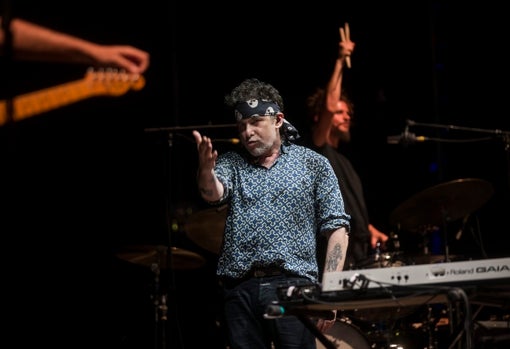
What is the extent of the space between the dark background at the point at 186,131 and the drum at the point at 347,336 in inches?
48.9

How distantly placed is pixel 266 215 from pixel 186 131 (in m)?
2.82

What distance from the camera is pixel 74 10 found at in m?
6.55

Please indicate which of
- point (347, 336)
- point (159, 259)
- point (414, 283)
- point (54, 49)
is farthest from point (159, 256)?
point (54, 49)

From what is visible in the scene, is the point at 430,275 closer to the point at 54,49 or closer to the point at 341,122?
the point at 54,49

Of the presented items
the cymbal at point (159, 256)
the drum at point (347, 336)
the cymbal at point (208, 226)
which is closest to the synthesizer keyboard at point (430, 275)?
the drum at point (347, 336)

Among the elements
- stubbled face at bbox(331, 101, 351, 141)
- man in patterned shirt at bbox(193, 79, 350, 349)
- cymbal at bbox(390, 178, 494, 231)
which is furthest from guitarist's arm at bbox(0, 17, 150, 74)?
cymbal at bbox(390, 178, 494, 231)

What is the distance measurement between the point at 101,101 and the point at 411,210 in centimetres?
249

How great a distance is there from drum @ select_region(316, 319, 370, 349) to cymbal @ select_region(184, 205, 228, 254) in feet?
3.79

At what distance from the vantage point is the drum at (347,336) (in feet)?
18.2

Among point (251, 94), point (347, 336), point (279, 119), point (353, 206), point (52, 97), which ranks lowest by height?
point (347, 336)

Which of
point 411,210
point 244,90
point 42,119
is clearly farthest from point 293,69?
point 244,90

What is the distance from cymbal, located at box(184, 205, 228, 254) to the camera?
→ 6289 mm

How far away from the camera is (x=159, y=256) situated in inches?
260

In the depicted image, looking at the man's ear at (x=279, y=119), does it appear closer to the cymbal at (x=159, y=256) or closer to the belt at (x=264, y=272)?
the belt at (x=264, y=272)
